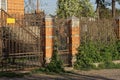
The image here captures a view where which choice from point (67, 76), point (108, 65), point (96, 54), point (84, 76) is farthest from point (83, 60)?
point (67, 76)

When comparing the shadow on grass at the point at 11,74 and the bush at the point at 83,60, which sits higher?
the bush at the point at 83,60

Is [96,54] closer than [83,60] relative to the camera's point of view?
No

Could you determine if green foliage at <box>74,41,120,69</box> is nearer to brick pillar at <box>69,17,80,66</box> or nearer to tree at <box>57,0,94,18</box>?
brick pillar at <box>69,17,80,66</box>

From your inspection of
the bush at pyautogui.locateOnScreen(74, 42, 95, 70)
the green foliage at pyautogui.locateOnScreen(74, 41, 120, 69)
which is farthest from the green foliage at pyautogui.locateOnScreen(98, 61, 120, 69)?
the bush at pyautogui.locateOnScreen(74, 42, 95, 70)

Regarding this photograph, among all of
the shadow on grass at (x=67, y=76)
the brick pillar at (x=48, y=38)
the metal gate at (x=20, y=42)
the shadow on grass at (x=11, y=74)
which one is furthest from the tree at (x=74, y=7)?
the shadow on grass at (x=11, y=74)

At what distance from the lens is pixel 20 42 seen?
1570cm

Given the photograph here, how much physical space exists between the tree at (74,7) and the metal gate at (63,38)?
32028mm

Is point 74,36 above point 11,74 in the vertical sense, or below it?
above

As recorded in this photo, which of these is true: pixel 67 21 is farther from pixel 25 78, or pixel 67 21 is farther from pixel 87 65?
pixel 25 78

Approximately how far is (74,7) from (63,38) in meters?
34.0

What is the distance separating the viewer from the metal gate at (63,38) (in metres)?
16.3

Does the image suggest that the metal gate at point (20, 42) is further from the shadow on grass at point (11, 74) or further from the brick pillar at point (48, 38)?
the shadow on grass at point (11, 74)

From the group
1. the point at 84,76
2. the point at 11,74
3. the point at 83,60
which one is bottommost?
the point at 84,76

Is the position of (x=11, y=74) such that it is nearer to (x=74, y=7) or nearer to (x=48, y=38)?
(x=48, y=38)
